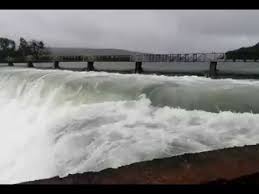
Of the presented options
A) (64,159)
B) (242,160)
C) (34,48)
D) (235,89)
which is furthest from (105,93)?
(34,48)

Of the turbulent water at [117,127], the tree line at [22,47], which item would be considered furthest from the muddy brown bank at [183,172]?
the tree line at [22,47]

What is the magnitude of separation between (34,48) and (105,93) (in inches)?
3788

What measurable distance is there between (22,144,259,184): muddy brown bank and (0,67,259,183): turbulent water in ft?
16.5

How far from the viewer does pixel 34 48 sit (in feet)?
355

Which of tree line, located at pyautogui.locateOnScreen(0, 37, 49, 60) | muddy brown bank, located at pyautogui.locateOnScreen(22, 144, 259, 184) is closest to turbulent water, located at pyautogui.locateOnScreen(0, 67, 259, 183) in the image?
muddy brown bank, located at pyautogui.locateOnScreen(22, 144, 259, 184)

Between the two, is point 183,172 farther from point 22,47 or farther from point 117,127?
point 22,47

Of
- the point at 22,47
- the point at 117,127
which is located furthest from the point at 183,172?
the point at 22,47

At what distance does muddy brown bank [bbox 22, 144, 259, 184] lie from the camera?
1.55 meters

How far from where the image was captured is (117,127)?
9359 millimetres

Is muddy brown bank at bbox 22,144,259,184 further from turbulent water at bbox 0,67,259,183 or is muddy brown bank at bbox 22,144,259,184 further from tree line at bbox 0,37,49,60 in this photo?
tree line at bbox 0,37,49,60

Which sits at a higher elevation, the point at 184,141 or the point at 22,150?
the point at 184,141

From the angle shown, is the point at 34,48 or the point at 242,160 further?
the point at 34,48

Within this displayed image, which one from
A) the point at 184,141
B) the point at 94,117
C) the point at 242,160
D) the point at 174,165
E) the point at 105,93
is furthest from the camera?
the point at 105,93
